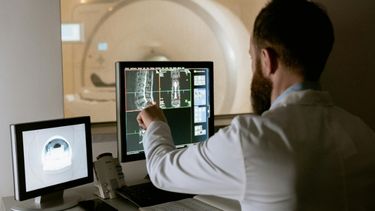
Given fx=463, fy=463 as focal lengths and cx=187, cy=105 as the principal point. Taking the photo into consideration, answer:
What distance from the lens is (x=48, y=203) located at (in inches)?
62.4

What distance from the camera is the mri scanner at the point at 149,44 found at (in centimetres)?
204

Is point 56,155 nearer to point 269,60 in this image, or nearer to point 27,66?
point 27,66

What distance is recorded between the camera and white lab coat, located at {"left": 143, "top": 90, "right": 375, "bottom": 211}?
3.34ft

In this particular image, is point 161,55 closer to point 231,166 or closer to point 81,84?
point 81,84

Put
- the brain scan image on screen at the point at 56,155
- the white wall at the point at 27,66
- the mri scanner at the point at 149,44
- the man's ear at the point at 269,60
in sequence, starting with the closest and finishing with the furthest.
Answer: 1. the man's ear at the point at 269,60
2. the brain scan image on screen at the point at 56,155
3. the white wall at the point at 27,66
4. the mri scanner at the point at 149,44

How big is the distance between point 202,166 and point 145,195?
0.59 m

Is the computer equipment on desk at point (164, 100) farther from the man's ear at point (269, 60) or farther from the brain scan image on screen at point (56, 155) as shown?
the man's ear at point (269, 60)

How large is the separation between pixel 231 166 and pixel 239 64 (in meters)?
1.48

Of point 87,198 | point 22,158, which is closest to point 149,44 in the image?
point 87,198

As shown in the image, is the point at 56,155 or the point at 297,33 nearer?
the point at 297,33

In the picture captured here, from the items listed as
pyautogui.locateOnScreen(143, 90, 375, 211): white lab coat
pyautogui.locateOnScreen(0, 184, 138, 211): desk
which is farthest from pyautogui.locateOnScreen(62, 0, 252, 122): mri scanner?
pyautogui.locateOnScreen(143, 90, 375, 211): white lab coat

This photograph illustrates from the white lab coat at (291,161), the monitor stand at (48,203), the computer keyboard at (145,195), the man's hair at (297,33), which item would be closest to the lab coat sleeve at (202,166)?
the white lab coat at (291,161)

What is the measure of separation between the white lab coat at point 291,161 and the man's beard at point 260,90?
3.4 inches

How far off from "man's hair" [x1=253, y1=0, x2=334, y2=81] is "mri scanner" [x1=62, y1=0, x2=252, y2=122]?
3.59 feet
